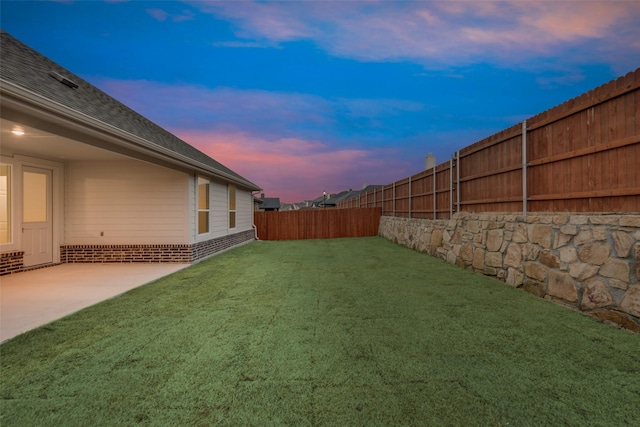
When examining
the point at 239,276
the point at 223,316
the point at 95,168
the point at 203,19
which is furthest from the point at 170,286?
the point at 203,19

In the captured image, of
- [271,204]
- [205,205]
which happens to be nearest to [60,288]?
[205,205]

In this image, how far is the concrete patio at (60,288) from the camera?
145 inches

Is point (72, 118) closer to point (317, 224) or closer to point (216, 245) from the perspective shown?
point (216, 245)

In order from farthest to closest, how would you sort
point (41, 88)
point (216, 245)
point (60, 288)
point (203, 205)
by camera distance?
point (216, 245), point (203, 205), point (60, 288), point (41, 88)

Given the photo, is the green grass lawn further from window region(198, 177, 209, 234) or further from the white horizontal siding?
window region(198, 177, 209, 234)

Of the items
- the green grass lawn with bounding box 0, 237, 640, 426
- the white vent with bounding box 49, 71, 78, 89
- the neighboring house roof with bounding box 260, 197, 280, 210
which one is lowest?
the green grass lawn with bounding box 0, 237, 640, 426

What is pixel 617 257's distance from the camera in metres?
3.35

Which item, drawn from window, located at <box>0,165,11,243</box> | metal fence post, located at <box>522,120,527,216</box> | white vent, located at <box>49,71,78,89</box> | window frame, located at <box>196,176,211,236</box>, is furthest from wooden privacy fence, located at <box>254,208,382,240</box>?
white vent, located at <box>49,71,78,89</box>

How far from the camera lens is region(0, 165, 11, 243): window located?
6258 mm

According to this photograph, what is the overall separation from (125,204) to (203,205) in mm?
2120

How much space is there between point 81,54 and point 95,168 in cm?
671

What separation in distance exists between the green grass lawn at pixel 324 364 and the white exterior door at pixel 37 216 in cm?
433

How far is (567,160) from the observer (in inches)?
165

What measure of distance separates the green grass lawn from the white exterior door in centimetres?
433
